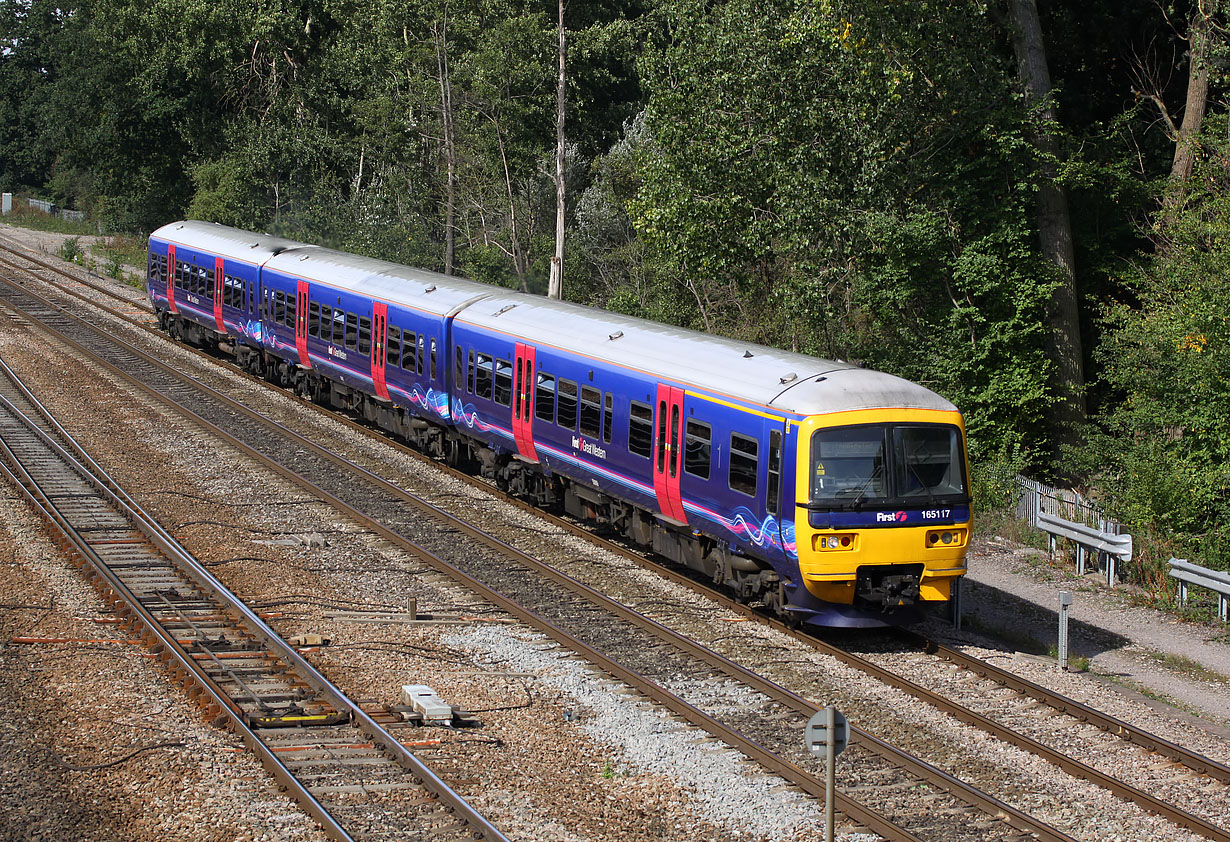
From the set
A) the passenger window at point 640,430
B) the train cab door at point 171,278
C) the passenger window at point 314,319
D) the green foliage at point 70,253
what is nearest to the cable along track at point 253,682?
the passenger window at point 640,430

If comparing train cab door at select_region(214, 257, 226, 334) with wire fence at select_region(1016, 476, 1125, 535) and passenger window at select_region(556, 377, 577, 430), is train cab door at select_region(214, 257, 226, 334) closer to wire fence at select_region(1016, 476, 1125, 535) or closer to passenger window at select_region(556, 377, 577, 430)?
passenger window at select_region(556, 377, 577, 430)

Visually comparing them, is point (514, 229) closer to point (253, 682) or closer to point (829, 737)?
point (253, 682)

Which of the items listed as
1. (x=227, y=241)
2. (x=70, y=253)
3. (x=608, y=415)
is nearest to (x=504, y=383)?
(x=608, y=415)

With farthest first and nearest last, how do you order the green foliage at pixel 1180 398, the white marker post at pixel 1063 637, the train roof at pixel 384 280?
the train roof at pixel 384 280 → the green foliage at pixel 1180 398 → the white marker post at pixel 1063 637

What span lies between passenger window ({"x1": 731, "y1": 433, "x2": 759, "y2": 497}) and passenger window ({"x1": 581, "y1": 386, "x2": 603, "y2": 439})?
3381 mm

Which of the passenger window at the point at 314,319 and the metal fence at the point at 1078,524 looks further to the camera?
the passenger window at the point at 314,319

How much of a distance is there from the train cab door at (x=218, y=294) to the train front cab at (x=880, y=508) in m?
23.4

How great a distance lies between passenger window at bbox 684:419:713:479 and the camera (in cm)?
1575

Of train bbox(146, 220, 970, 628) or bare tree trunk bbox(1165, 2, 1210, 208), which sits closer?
train bbox(146, 220, 970, 628)

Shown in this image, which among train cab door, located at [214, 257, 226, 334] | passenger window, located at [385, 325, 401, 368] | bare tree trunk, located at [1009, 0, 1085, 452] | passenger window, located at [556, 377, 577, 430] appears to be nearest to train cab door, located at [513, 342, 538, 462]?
passenger window, located at [556, 377, 577, 430]

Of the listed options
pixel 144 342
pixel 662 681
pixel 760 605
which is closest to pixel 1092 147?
pixel 760 605

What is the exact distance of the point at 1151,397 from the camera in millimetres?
21297

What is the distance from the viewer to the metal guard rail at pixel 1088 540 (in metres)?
17.9

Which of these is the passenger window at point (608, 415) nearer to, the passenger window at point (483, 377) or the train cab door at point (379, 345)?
the passenger window at point (483, 377)
